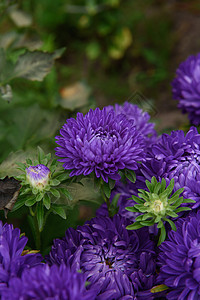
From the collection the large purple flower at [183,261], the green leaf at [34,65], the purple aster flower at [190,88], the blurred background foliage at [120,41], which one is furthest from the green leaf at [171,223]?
the blurred background foliage at [120,41]

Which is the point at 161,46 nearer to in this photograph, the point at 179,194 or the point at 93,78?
the point at 93,78

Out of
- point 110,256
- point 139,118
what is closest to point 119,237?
point 110,256

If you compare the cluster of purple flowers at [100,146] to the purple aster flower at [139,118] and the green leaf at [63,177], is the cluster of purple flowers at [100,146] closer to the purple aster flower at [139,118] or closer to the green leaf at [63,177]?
the green leaf at [63,177]

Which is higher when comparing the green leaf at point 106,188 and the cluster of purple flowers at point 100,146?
the cluster of purple flowers at point 100,146

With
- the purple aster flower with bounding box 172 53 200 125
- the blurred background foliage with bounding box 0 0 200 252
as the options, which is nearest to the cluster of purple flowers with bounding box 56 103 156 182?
the purple aster flower with bounding box 172 53 200 125

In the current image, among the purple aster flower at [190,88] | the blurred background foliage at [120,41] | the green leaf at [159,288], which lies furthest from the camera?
the blurred background foliage at [120,41]

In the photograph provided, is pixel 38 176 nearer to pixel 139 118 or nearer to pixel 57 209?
pixel 57 209

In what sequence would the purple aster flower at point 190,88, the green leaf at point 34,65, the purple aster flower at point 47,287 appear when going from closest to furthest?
the purple aster flower at point 47,287 < the purple aster flower at point 190,88 < the green leaf at point 34,65

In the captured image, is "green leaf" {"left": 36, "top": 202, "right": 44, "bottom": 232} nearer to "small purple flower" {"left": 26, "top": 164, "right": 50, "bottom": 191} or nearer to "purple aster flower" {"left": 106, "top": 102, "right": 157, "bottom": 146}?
"small purple flower" {"left": 26, "top": 164, "right": 50, "bottom": 191}
